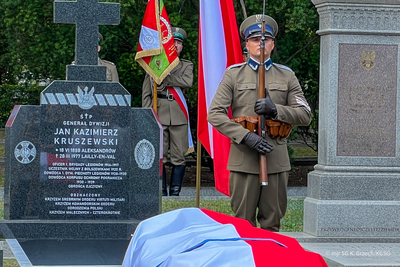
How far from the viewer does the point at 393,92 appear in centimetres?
784

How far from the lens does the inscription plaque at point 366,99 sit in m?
7.76

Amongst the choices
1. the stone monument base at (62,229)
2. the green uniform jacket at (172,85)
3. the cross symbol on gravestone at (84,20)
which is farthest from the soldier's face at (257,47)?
the green uniform jacket at (172,85)

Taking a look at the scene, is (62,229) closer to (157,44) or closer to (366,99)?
(366,99)

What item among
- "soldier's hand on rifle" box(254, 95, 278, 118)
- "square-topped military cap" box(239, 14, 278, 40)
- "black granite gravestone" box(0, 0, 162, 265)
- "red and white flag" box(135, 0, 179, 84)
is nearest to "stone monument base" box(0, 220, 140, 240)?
"black granite gravestone" box(0, 0, 162, 265)

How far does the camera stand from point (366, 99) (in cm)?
778

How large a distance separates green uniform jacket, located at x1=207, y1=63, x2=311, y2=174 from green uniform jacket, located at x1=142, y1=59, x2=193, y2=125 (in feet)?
14.6

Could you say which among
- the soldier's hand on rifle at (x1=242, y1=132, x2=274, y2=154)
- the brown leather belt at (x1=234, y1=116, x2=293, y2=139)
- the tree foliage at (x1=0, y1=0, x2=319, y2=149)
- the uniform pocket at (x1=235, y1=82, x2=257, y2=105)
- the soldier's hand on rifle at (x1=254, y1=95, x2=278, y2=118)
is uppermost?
the tree foliage at (x1=0, y1=0, x2=319, y2=149)

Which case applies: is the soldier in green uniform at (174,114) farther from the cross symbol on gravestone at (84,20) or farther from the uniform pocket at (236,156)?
the uniform pocket at (236,156)

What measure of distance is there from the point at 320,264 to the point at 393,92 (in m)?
5.21

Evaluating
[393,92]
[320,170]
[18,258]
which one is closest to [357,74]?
[393,92]

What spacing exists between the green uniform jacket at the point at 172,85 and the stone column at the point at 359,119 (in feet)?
12.6

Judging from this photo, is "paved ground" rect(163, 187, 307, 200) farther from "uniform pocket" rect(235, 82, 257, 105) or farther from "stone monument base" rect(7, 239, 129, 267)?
"uniform pocket" rect(235, 82, 257, 105)

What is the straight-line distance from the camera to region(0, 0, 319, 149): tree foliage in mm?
13523

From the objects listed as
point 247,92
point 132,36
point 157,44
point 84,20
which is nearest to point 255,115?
point 247,92
